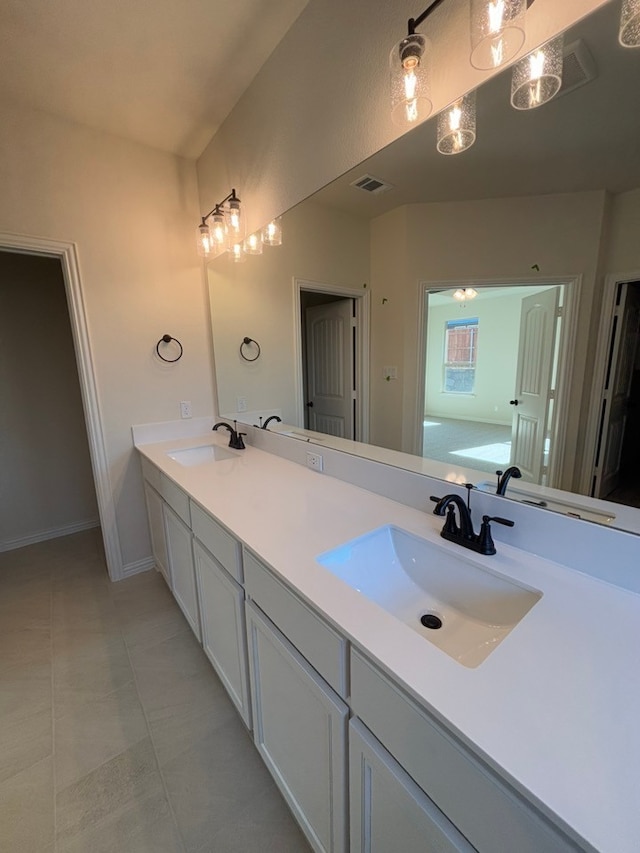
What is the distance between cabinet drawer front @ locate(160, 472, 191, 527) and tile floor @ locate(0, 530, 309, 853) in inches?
28.9

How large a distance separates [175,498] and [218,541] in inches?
21.6

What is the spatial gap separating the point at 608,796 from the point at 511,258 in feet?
3.74

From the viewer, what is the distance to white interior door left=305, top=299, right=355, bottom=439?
5.60ft

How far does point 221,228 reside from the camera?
217cm

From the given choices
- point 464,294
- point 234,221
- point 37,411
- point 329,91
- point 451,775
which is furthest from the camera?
point 37,411

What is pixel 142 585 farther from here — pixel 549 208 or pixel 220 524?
pixel 549 208

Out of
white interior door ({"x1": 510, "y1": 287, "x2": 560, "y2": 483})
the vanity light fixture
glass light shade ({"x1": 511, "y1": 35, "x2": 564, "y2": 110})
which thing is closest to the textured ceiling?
the vanity light fixture

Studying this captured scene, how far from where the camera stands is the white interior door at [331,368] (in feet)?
5.60

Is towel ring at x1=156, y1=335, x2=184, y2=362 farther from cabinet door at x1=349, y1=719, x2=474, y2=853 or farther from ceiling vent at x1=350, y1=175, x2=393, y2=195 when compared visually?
cabinet door at x1=349, y1=719, x2=474, y2=853

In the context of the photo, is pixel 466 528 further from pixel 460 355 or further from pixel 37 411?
pixel 37 411

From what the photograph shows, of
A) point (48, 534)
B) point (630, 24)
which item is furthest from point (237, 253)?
point (48, 534)

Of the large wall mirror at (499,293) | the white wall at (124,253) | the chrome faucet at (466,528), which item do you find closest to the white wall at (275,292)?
the large wall mirror at (499,293)

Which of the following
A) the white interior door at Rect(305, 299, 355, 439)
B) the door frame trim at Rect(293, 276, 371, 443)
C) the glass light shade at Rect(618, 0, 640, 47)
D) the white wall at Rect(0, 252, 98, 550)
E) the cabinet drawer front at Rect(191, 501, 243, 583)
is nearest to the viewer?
the glass light shade at Rect(618, 0, 640, 47)

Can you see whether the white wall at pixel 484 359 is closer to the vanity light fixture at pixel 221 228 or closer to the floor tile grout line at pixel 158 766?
the vanity light fixture at pixel 221 228
